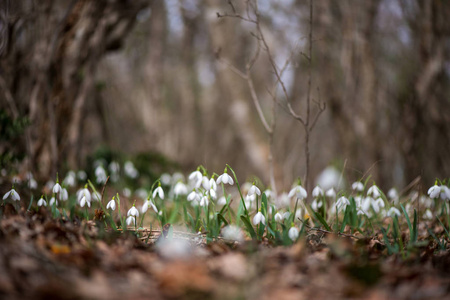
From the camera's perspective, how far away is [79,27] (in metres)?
5.22

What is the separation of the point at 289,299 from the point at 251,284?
6.5 inches

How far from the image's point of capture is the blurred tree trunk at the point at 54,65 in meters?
4.76

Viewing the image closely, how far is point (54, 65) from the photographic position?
513 cm

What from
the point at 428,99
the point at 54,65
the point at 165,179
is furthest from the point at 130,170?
the point at 428,99

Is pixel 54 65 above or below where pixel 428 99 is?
above

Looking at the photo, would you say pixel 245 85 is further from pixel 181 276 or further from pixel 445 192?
pixel 181 276

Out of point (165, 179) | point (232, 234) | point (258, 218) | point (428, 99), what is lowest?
point (232, 234)

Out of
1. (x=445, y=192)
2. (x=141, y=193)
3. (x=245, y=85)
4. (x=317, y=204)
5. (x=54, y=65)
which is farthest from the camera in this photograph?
(x=245, y=85)

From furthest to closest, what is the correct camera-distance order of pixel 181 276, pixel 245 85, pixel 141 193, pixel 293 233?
1. pixel 245 85
2. pixel 141 193
3. pixel 293 233
4. pixel 181 276

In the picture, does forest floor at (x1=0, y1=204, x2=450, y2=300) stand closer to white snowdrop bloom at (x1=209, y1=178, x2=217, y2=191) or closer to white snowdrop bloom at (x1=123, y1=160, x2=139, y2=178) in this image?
white snowdrop bloom at (x1=209, y1=178, x2=217, y2=191)

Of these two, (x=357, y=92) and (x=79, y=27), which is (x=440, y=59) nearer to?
(x=357, y=92)

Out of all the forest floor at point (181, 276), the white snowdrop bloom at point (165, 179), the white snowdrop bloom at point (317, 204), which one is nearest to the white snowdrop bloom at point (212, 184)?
the forest floor at point (181, 276)

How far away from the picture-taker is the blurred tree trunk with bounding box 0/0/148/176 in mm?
4758

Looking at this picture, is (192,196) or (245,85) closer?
(192,196)
